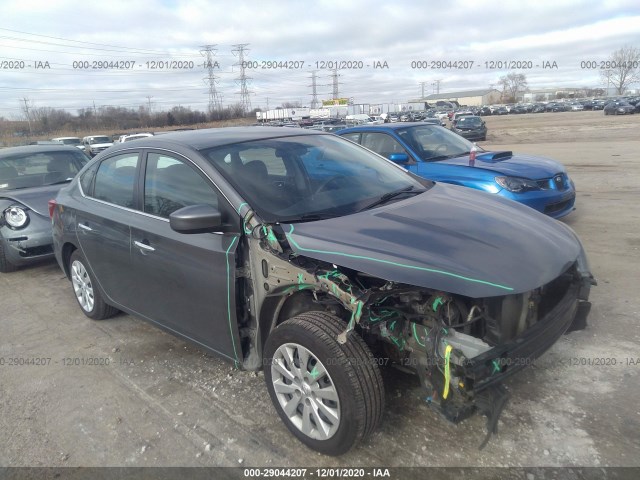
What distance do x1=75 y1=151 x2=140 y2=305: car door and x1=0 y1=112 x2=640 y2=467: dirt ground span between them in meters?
0.59

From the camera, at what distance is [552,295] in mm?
2773

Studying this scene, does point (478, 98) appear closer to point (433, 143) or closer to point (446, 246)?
point (433, 143)

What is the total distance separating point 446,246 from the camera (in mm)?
2531

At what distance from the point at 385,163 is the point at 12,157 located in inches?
230

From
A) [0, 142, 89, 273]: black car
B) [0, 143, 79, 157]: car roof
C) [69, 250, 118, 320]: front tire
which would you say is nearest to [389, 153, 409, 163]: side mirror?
[69, 250, 118, 320]: front tire

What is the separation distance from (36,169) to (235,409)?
18.8 feet

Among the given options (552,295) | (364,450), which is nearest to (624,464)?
(552,295)

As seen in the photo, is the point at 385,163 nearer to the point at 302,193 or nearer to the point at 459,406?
the point at 302,193

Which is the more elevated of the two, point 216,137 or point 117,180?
point 216,137

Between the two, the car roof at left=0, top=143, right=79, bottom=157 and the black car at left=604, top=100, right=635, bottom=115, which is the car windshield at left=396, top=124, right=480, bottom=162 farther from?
the black car at left=604, top=100, right=635, bottom=115

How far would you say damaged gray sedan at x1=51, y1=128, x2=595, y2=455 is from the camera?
2.39 meters

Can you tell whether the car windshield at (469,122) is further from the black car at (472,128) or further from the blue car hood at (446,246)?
the blue car hood at (446,246)

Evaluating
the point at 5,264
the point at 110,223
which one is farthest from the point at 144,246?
the point at 5,264

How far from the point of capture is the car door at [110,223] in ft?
12.3
